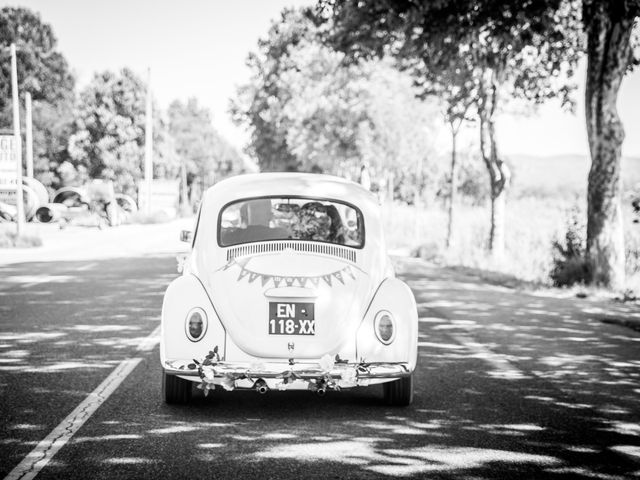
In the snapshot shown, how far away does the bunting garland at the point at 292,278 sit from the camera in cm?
583

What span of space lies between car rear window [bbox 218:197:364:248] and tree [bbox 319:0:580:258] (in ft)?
27.4

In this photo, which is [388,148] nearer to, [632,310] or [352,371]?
[632,310]

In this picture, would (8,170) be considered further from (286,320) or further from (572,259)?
(286,320)

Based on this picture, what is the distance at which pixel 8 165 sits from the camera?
2416 centimetres

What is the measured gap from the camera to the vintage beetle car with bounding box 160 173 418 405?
562cm

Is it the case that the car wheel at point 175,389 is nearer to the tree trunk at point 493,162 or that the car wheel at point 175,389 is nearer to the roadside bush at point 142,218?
the tree trunk at point 493,162

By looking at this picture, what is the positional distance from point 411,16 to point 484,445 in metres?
11.1

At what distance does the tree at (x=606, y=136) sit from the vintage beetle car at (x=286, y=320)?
986cm

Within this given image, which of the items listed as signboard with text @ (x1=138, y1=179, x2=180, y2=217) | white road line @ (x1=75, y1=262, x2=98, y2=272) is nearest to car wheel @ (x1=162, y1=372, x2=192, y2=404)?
white road line @ (x1=75, y1=262, x2=98, y2=272)

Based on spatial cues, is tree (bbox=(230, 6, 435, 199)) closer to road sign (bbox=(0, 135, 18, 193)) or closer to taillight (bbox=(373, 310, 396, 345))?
road sign (bbox=(0, 135, 18, 193))

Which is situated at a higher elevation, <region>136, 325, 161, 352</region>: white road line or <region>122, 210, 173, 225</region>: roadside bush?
<region>136, 325, 161, 352</region>: white road line

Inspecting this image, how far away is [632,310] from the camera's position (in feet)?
40.5

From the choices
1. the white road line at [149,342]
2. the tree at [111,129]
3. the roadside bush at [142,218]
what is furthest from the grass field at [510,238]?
the tree at [111,129]

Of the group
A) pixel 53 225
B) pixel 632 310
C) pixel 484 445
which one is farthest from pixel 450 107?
pixel 53 225
